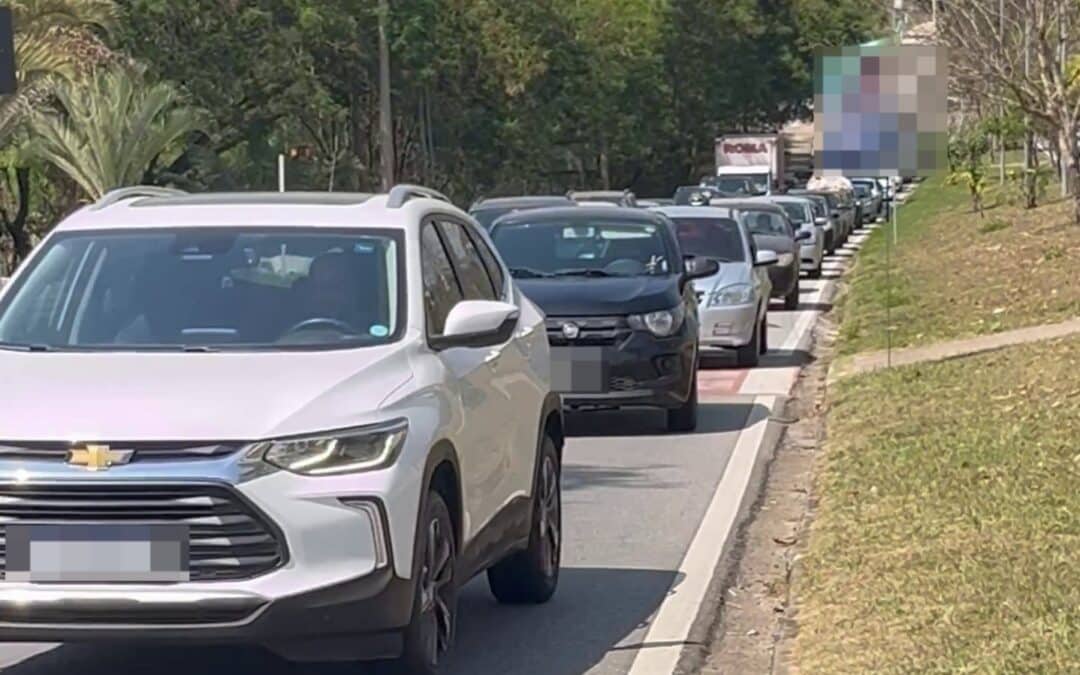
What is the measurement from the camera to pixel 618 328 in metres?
14.6

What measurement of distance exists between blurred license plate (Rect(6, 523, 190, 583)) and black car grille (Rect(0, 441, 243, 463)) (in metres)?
0.21

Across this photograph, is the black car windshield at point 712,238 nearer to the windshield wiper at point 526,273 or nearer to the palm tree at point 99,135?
the windshield wiper at point 526,273

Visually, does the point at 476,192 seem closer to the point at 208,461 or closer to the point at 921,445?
the point at 921,445

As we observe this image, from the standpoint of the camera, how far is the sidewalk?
18.4 metres

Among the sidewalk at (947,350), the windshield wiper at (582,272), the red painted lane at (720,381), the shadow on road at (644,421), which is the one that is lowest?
the red painted lane at (720,381)

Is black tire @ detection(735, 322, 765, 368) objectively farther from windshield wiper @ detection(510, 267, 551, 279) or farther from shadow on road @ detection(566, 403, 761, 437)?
windshield wiper @ detection(510, 267, 551, 279)

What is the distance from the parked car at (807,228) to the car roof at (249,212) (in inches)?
1003

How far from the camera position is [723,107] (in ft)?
242

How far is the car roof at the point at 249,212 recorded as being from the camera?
780cm

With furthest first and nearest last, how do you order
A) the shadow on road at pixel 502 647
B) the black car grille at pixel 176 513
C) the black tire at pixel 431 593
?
1. the shadow on road at pixel 502 647
2. the black tire at pixel 431 593
3. the black car grille at pixel 176 513

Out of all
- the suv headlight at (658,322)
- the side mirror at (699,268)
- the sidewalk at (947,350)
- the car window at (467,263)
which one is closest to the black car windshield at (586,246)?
the side mirror at (699,268)

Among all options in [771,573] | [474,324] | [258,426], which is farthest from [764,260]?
[258,426]

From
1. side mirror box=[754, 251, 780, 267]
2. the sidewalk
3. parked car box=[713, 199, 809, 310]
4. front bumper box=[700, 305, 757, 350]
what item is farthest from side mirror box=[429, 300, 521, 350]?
parked car box=[713, 199, 809, 310]

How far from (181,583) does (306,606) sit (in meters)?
0.39
